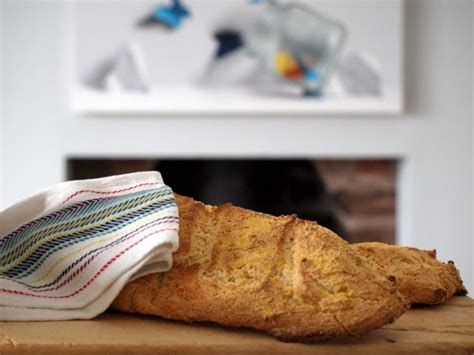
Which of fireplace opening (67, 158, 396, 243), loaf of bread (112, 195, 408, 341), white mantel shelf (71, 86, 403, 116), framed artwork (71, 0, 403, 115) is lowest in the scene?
fireplace opening (67, 158, 396, 243)

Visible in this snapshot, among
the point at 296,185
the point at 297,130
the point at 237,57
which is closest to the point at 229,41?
the point at 237,57

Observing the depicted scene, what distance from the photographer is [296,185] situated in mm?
3156

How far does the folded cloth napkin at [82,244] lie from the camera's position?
69cm

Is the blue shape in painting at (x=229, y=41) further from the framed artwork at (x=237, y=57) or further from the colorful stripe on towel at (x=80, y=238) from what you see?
the colorful stripe on towel at (x=80, y=238)

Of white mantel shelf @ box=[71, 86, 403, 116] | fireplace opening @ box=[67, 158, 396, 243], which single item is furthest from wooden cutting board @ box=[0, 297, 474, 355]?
fireplace opening @ box=[67, 158, 396, 243]

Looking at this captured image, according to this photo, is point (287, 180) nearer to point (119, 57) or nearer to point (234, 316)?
point (119, 57)

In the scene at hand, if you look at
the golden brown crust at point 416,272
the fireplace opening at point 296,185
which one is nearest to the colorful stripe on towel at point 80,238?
the golden brown crust at point 416,272

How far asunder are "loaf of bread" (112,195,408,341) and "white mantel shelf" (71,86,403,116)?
6.83 feet

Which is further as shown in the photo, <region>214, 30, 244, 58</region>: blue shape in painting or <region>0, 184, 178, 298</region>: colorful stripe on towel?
<region>214, 30, 244, 58</region>: blue shape in painting

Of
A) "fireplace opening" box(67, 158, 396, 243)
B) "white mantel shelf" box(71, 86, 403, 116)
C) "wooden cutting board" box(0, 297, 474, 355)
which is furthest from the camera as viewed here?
"fireplace opening" box(67, 158, 396, 243)

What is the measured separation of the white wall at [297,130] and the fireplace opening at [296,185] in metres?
0.21

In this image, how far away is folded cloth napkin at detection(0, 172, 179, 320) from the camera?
0.69 metres

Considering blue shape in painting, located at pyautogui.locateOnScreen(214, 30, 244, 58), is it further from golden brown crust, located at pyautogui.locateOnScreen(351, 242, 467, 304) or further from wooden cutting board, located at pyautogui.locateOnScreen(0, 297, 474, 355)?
wooden cutting board, located at pyautogui.locateOnScreen(0, 297, 474, 355)

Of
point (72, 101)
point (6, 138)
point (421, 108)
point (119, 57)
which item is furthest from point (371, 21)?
point (6, 138)
